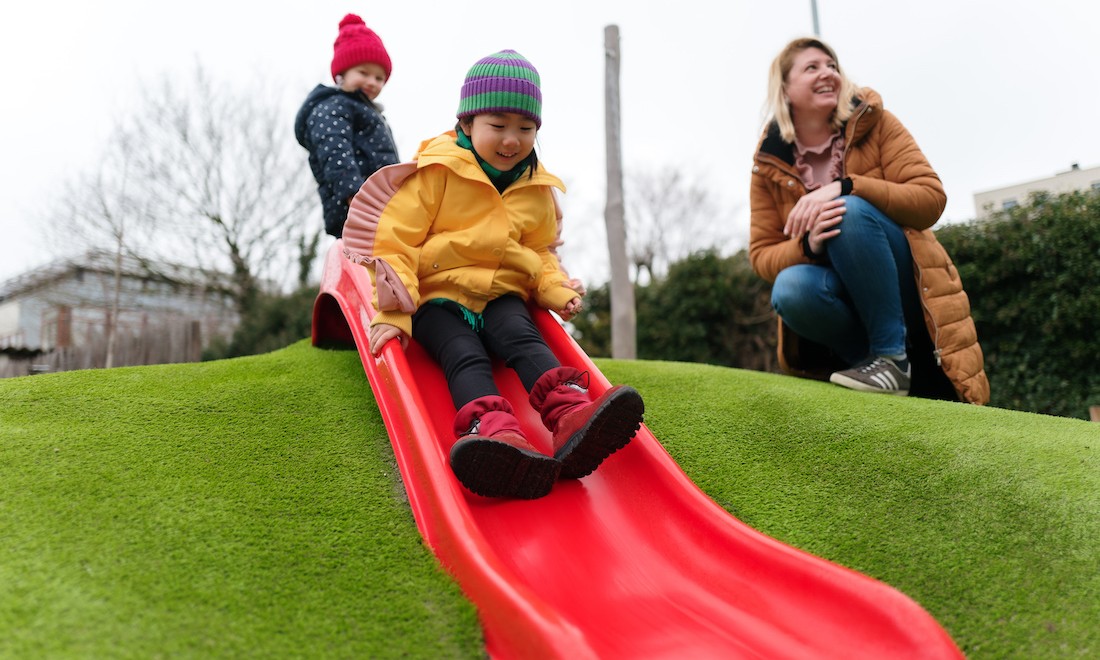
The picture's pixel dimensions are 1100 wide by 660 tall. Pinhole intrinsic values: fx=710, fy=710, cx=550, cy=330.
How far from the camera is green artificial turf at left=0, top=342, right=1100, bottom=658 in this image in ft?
4.66

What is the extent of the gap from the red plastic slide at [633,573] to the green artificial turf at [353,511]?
0.39 ft

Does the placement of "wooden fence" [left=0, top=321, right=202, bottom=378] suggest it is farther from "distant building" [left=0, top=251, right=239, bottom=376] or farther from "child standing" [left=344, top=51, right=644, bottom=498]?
"child standing" [left=344, top=51, right=644, bottom=498]

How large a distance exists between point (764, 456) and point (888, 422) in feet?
1.62

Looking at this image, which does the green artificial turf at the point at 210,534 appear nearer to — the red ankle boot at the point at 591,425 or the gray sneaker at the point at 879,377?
the red ankle boot at the point at 591,425

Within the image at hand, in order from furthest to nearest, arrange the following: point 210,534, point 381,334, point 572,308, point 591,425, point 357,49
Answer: point 357,49, point 572,308, point 381,334, point 591,425, point 210,534

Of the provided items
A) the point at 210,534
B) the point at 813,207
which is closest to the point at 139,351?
the point at 210,534

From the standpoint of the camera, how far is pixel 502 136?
245 cm

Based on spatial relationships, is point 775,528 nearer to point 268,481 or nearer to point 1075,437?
point 1075,437

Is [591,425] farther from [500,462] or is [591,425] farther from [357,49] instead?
[357,49]

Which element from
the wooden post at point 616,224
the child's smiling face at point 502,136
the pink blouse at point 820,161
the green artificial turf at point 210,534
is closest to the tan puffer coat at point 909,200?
the pink blouse at point 820,161

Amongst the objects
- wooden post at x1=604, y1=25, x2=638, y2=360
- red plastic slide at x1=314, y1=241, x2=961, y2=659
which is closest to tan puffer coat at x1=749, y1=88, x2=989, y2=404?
red plastic slide at x1=314, y1=241, x2=961, y2=659

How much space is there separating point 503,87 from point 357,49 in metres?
1.76

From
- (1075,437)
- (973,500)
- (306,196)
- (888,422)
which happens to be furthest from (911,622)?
(306,196)

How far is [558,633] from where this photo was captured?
1.31 m
